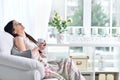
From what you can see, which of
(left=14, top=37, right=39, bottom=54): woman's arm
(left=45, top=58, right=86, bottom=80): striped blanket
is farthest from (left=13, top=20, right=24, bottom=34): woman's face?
(left=45, top=58, right=86, bottom=80): striped blanket

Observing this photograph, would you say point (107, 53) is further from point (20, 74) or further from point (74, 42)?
point (20, 74)

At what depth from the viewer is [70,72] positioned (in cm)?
324

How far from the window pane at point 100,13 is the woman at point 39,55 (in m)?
1.53

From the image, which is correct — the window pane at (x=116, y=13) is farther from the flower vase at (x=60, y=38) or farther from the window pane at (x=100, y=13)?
the flower vase at (x=60, y=38)

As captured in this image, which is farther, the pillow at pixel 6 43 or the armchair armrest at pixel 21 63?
the pillow at pixel 6 43

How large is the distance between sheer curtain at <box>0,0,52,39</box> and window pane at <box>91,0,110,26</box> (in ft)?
2.71

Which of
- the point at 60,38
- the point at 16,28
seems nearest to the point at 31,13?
the point at 60,38

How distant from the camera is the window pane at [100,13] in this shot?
466 cm

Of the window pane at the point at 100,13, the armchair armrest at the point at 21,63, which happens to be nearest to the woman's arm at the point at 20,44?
the armchair armrest at the point at 21,63

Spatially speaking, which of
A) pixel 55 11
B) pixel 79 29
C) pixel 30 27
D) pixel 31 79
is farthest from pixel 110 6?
pixel 31 79

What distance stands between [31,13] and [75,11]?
80cm

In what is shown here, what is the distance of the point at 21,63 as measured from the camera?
2713mm

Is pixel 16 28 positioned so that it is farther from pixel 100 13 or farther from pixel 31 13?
pixel 100 13

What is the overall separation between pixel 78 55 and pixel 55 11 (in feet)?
2.79
